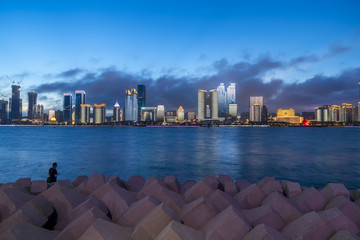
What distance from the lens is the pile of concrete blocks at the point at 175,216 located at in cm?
353

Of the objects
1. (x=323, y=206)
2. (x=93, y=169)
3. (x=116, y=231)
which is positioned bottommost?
(x=93, y=169)

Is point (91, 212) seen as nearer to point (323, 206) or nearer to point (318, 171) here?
point (323, 206)

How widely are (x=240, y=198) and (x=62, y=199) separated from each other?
4.26 metres

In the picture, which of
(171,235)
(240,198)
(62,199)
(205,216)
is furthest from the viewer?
(240,198)

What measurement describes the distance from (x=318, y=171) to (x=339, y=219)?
20.1m

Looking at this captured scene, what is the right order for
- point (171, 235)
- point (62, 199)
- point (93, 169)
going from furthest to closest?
1. point (93, 169)
2. point (62, 199)
3. point (171, 235)

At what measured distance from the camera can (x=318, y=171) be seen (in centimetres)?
Answer: 2156

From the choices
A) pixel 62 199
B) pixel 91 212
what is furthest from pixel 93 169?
pixel 91 212

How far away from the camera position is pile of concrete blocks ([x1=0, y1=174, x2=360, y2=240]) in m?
3.53

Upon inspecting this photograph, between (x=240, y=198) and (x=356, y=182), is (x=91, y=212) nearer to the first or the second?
(x=240, y=198)

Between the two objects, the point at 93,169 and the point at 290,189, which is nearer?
the point at 290,189

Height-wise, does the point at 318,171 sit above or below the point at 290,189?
below

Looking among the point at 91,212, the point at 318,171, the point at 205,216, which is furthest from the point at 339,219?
the point at 318,171

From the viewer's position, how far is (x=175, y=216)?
4246 millimetres
